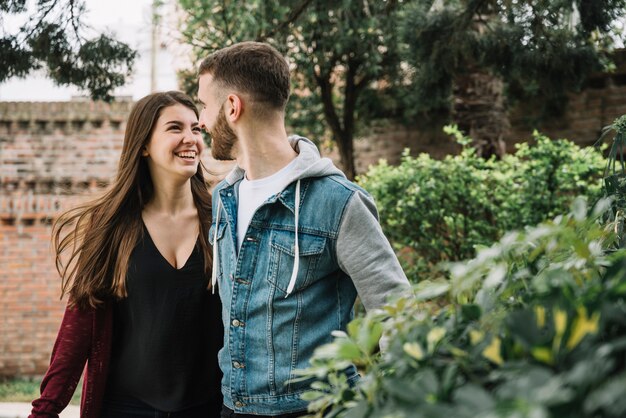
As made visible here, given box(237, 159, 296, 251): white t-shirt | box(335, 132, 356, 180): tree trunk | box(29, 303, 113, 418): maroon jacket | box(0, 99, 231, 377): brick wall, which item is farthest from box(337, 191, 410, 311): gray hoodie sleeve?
box(335, 132, 356, 180): tree trunk

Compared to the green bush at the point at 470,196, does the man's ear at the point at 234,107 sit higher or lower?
higher

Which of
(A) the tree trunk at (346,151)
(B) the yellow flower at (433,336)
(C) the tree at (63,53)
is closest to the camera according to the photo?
(B) the yellow flower at (433,336)

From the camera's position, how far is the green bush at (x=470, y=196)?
6.11m

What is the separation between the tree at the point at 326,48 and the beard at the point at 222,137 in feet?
15.7

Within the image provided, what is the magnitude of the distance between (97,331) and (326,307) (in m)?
0.95

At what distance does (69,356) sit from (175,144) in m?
0.83

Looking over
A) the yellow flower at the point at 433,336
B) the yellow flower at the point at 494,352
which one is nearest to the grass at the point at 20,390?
the yellow flower at the point at 433,336

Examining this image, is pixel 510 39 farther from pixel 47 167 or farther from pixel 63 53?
pixel 47 167

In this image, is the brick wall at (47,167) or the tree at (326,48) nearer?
the tree at (326,48)

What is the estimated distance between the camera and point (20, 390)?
8.02 metres

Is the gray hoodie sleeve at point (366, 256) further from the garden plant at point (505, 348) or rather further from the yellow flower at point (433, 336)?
the yellow flower at point (433, 336)

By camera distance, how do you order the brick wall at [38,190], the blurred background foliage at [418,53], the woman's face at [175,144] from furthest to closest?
the brick wall at [38,190] < the blurred background foliage at [418,53] < the woman's face at [175,144]

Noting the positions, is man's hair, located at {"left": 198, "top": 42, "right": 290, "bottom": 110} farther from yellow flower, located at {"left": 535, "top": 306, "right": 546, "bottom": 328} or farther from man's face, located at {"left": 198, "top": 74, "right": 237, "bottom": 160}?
yellow flower, located at {"left": 535, "top": 306, "right": 546, "bottom": 328}

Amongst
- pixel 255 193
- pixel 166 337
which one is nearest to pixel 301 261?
pixel 255 193
